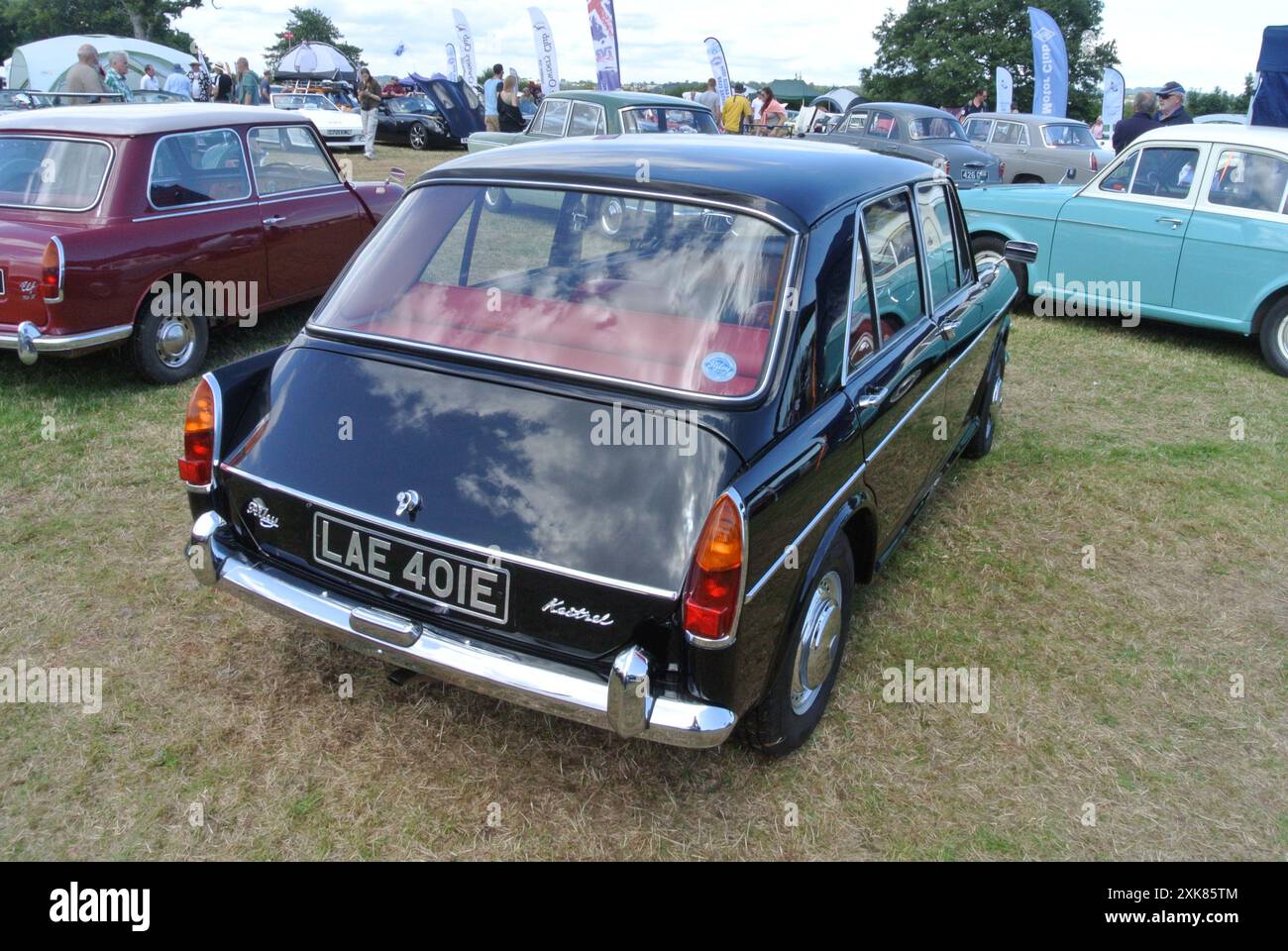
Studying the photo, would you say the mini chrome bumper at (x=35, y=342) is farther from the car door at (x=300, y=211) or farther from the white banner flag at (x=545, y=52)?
the white banner flag at (x=545, y=52)

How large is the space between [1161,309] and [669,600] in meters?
6.77

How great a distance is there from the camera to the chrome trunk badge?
2500 millimetres

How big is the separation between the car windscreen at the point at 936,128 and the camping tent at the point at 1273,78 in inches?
156

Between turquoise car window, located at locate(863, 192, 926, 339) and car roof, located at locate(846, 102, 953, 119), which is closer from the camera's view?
turquoise car window, located at locate(863, 192, 926, 339)

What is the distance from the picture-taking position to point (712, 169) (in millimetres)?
3018

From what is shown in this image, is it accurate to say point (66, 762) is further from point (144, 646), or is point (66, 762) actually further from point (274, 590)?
point (274, 590)

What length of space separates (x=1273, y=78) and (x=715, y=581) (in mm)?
13332

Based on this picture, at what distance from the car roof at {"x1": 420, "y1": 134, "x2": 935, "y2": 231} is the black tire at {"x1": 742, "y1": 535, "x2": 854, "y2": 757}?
108 centimetres

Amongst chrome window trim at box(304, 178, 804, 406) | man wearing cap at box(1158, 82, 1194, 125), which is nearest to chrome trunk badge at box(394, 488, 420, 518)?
chrome window trim at box(304, 178, 804, 406)

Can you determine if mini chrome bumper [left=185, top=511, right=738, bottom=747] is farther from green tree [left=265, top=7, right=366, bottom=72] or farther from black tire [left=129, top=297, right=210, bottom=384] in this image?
green tree [left=265, top=7, right=366, bottom=72]

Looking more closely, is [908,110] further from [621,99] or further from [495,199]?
[495,199]

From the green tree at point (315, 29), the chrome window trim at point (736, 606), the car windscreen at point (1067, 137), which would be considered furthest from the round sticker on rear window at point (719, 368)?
the green tree at point (315, 29)

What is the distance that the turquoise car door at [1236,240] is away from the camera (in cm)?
694
